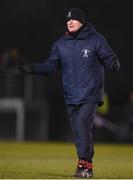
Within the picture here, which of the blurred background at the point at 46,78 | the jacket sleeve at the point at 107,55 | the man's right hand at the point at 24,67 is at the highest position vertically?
the jacket sleeve at the point at 107,55

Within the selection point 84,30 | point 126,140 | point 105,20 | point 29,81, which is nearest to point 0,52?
point 29,81

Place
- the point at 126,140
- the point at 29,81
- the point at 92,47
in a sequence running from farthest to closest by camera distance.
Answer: the point at 29,81
the point at 126,140
the point at 92,47

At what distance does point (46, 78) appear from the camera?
29375 mm

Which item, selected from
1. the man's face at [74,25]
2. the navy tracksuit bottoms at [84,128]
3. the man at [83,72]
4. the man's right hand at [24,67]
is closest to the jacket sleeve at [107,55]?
the man at [83,72]

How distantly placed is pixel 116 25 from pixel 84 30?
2048 centimetres

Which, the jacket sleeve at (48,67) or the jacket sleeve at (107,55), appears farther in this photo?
the jacket sleeve at (48,67)

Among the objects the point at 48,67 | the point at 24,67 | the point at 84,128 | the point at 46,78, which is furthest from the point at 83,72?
the point at 46,78

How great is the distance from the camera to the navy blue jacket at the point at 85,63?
33.1ft

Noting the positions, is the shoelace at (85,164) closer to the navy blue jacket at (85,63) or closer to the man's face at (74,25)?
the navy blue jacket at (85,63)

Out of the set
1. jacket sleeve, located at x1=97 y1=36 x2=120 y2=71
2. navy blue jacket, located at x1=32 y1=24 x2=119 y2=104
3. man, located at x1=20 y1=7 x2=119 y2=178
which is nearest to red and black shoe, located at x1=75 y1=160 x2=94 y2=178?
man, located at x1=20 y1=7 x2=119 y2=178

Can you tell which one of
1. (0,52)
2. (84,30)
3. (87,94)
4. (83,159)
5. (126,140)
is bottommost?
(126,140)

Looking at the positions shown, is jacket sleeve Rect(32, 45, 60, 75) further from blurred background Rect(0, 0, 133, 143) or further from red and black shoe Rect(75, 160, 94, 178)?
blurred background Rect(0, 0, 133, 143)

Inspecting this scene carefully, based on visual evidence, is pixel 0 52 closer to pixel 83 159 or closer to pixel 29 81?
pixel 29 81

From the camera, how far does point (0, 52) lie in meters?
29.8
